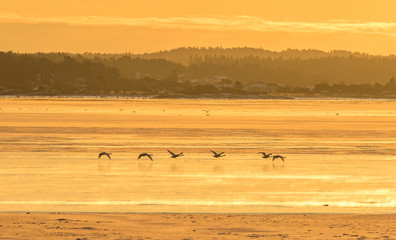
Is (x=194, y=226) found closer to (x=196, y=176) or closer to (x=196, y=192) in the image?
(x=196, y=192)

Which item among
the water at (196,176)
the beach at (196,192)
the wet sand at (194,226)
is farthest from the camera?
the water at (196,176)

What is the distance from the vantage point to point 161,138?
150ft

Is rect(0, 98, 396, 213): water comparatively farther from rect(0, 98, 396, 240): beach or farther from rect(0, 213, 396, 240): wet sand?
rect(0, 213, 396, 240): wet sand

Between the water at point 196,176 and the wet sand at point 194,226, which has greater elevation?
the water at point 196,176

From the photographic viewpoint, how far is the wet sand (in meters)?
15.2

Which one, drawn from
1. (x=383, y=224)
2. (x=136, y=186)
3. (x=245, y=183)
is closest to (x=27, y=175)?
(x=136, y=186)

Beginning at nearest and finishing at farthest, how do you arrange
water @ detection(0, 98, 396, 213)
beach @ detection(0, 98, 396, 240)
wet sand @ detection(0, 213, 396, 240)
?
wet sand @ detection(0, 213, 396, 240) < beach @ detection(0, 98, 396, 240) < water @ detection(0, 98, 396, 213)

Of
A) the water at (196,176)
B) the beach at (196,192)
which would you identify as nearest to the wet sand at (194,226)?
the beach at (196,192)

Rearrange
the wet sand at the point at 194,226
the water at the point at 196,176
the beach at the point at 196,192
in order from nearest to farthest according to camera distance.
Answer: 1. the wet sand at the point at 194,226
2. the beach at the point at 196,192
3. the water at the point at 196,176

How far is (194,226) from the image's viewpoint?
53.0 ft

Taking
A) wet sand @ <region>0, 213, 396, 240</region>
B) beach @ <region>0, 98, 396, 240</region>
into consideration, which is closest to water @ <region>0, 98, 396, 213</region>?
beach @ <region>0, 98, 396, 240</region>

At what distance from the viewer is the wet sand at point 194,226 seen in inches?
597

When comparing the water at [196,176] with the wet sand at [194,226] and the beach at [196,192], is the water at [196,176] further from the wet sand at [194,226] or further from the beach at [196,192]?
the wet sand at [194,226]

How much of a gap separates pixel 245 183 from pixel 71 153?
39.4 ft
